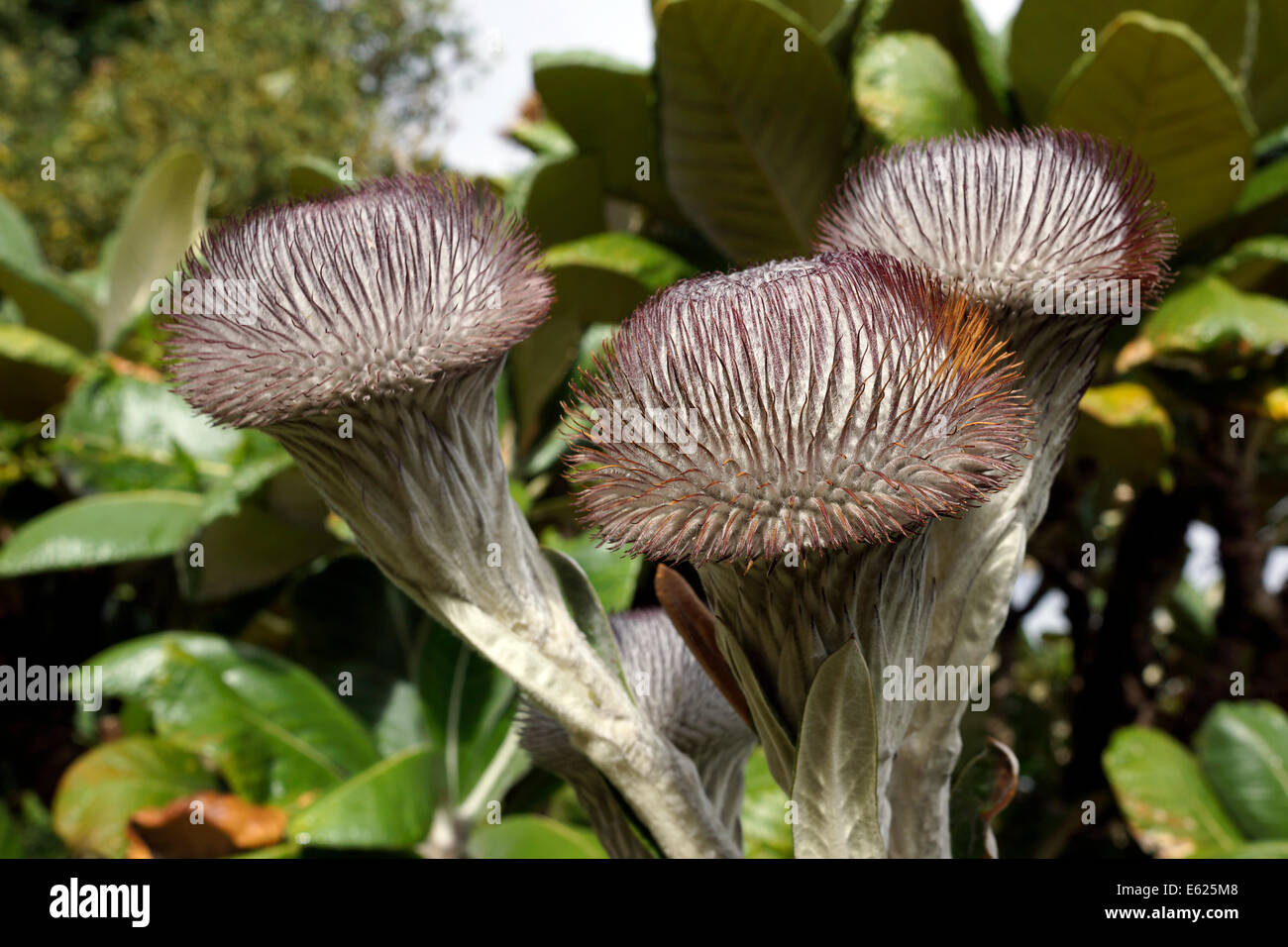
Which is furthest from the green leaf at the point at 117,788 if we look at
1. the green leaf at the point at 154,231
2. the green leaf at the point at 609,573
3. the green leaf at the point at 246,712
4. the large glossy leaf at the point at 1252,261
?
the large glossy leaf at the point at 1252,261

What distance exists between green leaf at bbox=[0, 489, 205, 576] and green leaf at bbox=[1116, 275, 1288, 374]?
5.58 ft

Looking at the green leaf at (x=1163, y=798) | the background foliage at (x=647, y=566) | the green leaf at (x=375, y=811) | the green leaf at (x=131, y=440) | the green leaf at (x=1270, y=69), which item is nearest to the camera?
the green leaf at (x=375, y=811)

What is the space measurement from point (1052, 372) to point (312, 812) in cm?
124

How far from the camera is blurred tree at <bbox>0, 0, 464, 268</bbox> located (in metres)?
6.23

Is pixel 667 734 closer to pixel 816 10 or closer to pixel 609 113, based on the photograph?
pixel 609 113

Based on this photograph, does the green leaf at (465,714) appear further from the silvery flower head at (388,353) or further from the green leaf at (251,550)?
the silvery flower head at (388,353)

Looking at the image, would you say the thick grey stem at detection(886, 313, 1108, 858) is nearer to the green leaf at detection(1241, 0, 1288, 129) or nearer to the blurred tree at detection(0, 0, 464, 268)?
the green leaf at detection(1241, 0, 1288, 129)

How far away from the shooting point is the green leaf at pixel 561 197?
6.27 ft

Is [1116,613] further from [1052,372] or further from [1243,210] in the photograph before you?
[1052,372]

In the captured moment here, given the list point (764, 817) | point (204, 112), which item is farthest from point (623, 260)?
point (204, 112)

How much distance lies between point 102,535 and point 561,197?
1.11m

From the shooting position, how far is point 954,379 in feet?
1.26

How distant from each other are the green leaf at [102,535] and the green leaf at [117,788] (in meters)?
0.39

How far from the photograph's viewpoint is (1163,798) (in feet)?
6.18
